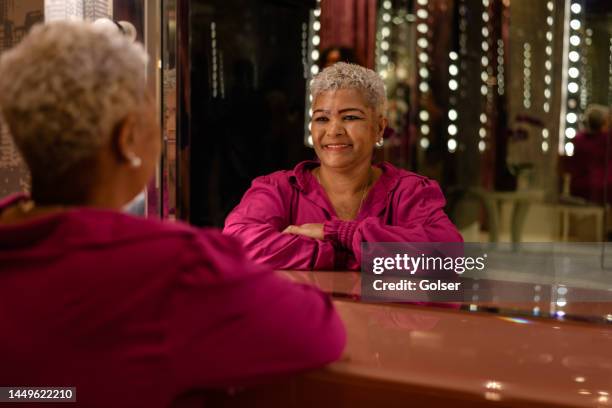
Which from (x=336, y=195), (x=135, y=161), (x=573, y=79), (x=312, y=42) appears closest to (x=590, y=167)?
(x=573, y=79)

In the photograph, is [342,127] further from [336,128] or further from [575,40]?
[575,40]

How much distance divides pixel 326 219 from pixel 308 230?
0.13 m

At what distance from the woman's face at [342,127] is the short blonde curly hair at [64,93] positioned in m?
1.15

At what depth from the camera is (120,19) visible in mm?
2178

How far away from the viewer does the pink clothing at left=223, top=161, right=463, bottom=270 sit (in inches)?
70.2

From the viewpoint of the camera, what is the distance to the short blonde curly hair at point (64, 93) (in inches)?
31.5

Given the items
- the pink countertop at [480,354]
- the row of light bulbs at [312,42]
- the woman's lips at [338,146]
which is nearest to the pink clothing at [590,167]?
the row of light bulbs at [312,42]

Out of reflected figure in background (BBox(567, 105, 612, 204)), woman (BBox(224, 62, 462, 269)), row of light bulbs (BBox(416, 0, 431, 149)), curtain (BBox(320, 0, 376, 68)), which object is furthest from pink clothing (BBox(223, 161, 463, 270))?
row of light bulbs (BBox(416, 0, 431, 149))

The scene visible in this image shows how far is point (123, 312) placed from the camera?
776 mm

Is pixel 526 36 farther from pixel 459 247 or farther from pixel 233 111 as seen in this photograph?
pixel 459 247

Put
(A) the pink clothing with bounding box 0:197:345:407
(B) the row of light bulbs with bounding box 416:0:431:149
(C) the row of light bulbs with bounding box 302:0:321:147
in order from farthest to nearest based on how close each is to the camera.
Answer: (B) the row of light bulbs with bounding box 416:0:431:149 < (C) the row of light bulbs with bounding box 302:0:321:147 < (A) the pink clothing with bounding box 0:197:345:407

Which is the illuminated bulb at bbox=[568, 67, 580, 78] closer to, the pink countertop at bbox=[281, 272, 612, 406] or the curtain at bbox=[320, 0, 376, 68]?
the curtain at bbox=[320, 0, 376, 68]

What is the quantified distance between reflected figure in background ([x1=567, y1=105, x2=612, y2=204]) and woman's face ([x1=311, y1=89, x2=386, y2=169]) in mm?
1892

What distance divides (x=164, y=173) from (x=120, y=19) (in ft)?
1.67
